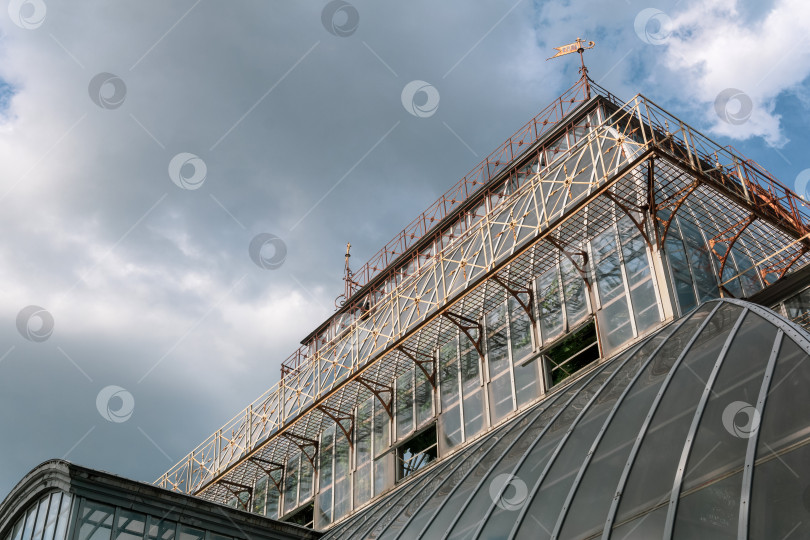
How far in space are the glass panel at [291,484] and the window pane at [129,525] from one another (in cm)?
1032

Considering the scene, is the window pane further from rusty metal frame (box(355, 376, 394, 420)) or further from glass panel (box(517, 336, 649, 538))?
glass panel (box(517, 336, 649, 538))

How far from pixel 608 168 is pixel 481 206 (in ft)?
29.8

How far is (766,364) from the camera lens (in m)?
15.3

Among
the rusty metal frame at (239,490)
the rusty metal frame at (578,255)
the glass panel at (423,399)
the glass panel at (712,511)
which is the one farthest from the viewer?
the rusty metal frame at (239,490)

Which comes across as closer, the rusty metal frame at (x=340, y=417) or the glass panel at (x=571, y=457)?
the glass panel at (x=571, y=457)

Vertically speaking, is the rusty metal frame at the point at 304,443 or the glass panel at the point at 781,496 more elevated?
the rusty metal frame at the point at 304,443

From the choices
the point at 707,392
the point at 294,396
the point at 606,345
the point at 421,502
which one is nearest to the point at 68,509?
the point at 421,502

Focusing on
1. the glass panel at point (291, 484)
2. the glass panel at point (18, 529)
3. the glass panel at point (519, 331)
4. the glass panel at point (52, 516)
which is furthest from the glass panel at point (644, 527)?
the glass panel at point (291, 484)

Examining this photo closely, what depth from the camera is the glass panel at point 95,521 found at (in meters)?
25.4

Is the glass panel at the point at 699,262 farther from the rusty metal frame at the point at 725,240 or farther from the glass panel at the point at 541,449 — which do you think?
the glass panel at the point at 541,449

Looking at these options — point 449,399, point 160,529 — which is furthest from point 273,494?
point 449,399

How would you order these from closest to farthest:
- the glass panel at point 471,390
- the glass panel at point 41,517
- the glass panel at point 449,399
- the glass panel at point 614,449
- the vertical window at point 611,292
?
the glass panel at point 614,449 < the vertical window at point 611,292 < the glass panel at point 41,517 < the glass panel at point 471,390 < the glass panel at point 449,399

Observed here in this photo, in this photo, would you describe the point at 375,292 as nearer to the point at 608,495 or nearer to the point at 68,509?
the point at 68,509

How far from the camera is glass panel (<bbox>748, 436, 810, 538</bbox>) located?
1157 cm
